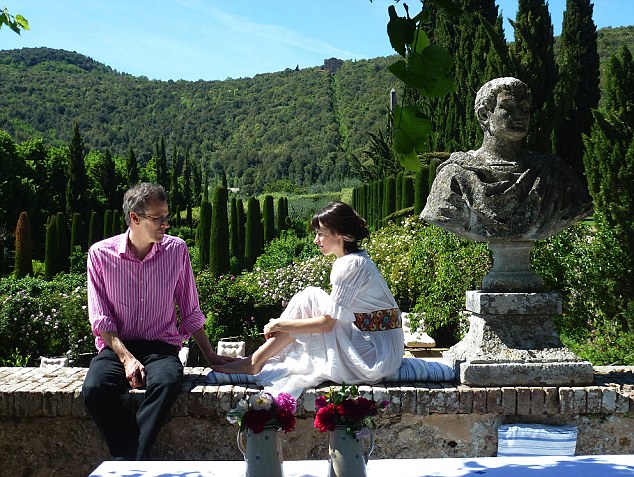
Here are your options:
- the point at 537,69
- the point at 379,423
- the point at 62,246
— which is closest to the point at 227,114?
the point at 62,246

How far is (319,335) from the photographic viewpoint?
11.9 feet

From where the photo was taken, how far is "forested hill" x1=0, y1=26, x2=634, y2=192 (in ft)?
177

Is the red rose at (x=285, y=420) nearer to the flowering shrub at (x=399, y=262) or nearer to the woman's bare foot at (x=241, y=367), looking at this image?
the woman's bare foot at (x=241, y=367)

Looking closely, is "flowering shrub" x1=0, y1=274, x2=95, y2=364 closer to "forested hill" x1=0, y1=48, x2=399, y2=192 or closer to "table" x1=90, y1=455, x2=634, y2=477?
"table" x1=90, y1=455, x2=634, y2=477

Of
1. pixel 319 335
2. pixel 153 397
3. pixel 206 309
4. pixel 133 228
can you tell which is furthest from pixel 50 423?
pixel 206 309

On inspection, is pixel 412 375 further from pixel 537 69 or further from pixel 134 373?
pixel 537 69

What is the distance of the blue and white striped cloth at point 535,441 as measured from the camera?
3525mm

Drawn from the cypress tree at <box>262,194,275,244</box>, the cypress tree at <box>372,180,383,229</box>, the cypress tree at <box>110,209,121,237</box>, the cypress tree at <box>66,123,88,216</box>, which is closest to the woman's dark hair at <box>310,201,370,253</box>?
the cypress tree at <box>372,180,383,229</box>

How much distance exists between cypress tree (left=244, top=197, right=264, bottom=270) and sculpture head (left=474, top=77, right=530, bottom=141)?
50.0 feet

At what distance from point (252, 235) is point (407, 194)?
216 inches

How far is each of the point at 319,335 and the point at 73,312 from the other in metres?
5.91

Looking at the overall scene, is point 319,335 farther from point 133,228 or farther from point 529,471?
point 529,471

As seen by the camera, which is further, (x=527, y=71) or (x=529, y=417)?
(x=527, y=71)

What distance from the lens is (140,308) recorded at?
3.73 m
